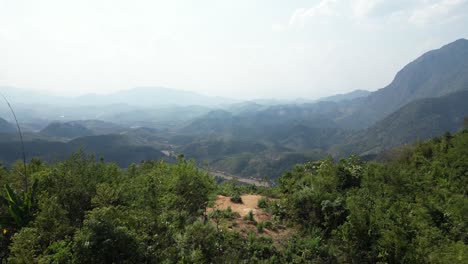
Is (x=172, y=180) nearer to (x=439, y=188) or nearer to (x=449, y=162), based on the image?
(x=439, y=188)

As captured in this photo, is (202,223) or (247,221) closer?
(202,223)

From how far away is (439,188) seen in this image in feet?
73.4

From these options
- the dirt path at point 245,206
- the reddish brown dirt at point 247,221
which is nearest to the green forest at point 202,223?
the reddish brown dirt at point 247,221

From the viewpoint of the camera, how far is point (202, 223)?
13.0 meters

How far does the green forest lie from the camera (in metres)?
10.3

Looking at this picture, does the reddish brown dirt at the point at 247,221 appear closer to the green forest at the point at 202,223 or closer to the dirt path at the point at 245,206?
the dirt path at the point at 245,206

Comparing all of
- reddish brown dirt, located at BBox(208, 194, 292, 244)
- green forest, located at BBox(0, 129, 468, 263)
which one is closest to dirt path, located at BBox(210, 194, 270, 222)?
reddish brown dirt, located at BBox(208, 194, 292, 244)

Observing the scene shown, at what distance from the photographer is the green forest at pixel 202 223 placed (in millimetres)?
10266

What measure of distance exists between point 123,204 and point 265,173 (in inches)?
6908

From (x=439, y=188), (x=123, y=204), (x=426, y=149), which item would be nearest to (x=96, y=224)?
(x=123, y=204)

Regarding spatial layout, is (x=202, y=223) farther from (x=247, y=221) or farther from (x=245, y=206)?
(x=245, y=206)

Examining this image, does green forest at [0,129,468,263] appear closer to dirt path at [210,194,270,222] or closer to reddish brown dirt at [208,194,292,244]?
reddish brown dirt at [208,194,292,244]

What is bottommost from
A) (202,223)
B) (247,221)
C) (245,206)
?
(245,206)

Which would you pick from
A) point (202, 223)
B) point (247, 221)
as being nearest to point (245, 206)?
point (247, 221)
